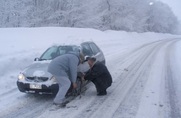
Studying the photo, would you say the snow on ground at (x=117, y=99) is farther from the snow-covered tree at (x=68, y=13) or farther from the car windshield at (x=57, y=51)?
the snow-covered tree at (x=68, y=13)

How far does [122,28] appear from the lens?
49188 mm

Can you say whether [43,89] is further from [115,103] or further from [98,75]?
[115,103]

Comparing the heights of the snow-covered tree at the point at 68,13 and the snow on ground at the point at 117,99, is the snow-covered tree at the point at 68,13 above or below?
above

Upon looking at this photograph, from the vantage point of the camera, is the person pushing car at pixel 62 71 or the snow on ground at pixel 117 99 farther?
the person pushing car at pixel 62 71

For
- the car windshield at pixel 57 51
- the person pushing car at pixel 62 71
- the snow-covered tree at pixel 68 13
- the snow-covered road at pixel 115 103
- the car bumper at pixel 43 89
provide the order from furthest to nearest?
the snow-covered tree at pixel 68 13
the car windshield at pixel 57 51
the car bumper at pixel 43 89
the person pushing car at pixel 62 71
the snow-covered road at pixel 115 103

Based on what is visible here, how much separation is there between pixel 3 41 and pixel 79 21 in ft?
75.2

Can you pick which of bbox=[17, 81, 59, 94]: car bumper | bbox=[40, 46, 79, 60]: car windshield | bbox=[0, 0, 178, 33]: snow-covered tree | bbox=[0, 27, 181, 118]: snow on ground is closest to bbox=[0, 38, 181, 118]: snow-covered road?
bbox=[0, 27, 181, 118]: snow on ground

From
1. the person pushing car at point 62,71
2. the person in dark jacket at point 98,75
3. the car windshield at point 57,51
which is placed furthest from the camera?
the car windshield at point 57,51

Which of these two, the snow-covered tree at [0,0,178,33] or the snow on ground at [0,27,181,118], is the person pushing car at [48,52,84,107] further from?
the snow-covered tree at [0,0,178,33]

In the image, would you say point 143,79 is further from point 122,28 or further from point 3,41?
point 122,28

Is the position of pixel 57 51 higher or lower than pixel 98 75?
higher

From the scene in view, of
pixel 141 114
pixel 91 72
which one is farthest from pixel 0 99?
pixel 141 114

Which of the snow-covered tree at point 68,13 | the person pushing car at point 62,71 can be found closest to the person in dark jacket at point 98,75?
the person pushing car at point 62,71

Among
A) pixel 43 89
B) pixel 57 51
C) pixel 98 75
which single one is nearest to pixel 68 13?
pixel 57 51
